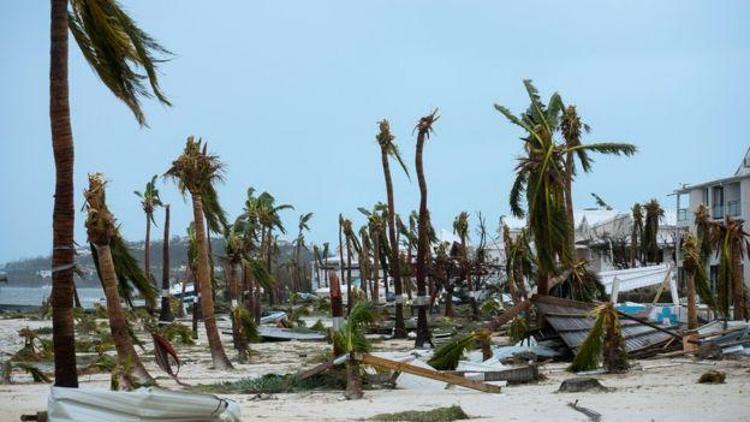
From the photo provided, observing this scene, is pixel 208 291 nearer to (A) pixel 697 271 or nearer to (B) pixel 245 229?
(A) pixel 697 271

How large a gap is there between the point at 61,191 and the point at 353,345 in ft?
19.7

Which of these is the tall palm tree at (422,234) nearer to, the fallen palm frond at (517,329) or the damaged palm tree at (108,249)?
the fallen palm frond at (517,329)

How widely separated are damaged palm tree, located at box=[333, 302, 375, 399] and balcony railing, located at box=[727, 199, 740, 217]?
44283 mm

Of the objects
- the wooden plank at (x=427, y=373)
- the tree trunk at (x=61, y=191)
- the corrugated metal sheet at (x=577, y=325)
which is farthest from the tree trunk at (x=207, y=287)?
the tree trunk at (x=61, y=191)

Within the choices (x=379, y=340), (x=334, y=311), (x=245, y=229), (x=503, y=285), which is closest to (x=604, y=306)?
(x=334, y=311)

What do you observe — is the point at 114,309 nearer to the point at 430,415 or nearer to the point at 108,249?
the point at 108,249

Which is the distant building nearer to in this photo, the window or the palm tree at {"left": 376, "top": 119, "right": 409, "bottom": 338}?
the window

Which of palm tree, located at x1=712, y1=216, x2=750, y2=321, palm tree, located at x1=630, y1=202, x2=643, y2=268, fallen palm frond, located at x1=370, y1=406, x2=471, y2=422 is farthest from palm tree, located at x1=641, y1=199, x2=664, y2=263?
fallen palm frond, located at x1=370, y1=406, x2=471, y2=422

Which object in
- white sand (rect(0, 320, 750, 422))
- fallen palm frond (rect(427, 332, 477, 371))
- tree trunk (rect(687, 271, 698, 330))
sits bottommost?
white sand (rect(0, 320, 750, 422))

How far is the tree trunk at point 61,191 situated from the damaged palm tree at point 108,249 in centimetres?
322

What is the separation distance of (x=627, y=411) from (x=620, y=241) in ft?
165

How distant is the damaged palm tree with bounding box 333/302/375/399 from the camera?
16.0m

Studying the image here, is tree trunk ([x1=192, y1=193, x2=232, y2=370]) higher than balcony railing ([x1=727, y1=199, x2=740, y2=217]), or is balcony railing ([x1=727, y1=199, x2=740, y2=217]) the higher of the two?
balcony railing ([x1=727, y1=199, x2=740, y2=217])

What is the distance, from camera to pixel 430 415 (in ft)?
43.4
